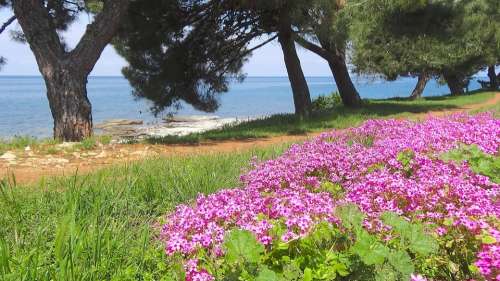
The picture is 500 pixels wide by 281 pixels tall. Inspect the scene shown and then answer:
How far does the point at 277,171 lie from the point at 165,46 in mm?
13766

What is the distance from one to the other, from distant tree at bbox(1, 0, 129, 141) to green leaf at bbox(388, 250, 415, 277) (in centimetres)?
1090

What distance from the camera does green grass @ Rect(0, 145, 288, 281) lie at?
10.1ft

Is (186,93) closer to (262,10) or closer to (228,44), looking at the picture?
(228,44)

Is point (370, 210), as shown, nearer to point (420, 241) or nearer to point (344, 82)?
point (420, 241)

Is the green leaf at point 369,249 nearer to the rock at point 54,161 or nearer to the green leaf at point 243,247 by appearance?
the green leaf at point 243,247

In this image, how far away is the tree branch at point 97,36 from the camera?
12469mm

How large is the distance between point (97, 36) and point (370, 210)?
422 inches

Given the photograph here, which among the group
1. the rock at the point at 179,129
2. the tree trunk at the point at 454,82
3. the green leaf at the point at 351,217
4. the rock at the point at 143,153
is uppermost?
the tree trunk at the point at 454,82

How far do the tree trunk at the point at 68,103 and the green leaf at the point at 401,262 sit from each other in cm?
1088

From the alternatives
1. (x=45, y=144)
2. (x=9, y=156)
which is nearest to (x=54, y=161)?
(x=9, y=156)

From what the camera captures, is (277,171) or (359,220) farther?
(277,171)

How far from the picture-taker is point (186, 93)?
18375 mm

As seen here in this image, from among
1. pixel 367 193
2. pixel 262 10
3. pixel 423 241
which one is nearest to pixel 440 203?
pixel 367 193

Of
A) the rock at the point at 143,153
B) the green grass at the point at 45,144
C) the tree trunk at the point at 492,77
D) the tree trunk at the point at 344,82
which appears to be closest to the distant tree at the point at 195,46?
the tree trunk at the point at 344,82
